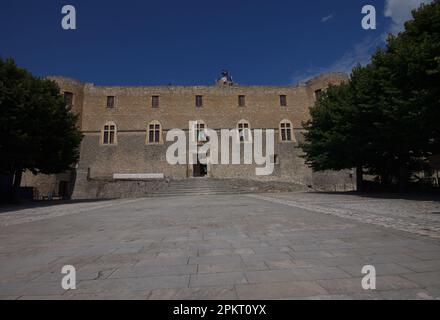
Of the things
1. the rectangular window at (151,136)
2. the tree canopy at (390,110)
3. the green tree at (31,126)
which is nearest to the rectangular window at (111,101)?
the rectangular window at (151,136)

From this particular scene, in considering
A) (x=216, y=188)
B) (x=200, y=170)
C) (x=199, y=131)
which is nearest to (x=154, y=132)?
(x=199, y=131)

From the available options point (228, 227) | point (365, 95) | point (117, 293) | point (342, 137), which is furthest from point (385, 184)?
point (117, 293)

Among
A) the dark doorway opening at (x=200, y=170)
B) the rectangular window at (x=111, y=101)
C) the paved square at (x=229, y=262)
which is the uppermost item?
the rectangular window at (x=111, y=101)

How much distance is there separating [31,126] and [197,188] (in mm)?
11759

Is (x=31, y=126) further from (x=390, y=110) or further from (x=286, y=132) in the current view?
(x=286, y=132)

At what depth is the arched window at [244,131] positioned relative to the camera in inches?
1146

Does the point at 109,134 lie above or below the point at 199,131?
below

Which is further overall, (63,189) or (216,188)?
(63,189)

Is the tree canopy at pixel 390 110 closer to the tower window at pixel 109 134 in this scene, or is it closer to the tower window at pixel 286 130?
the tower window at pixel 286 130

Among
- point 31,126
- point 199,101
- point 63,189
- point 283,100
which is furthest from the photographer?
point 283,100

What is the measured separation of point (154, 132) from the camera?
94.8 ft

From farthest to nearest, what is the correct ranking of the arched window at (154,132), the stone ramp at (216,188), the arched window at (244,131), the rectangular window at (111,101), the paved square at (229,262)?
the rectangular window at (111,101) → the arched window at (244,131) → the arched window at (154,132) → the stone ramp at (216,188) → the paved square at (229,262)

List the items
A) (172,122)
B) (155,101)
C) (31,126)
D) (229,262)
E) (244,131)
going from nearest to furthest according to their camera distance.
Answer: (229,262), (31,126), (172,122), (244,131), (155,101)
